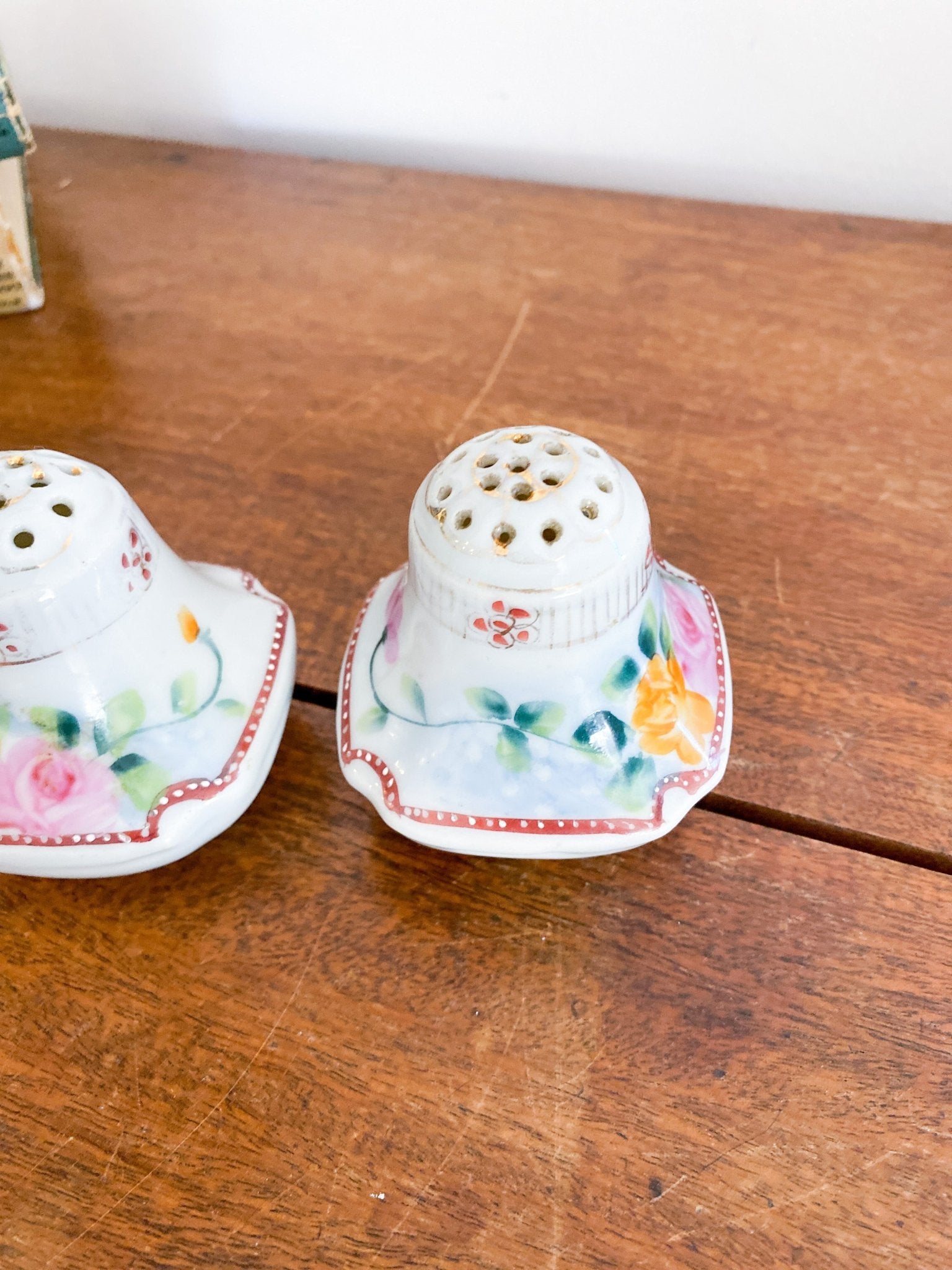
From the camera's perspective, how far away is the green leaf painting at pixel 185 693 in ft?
1.66

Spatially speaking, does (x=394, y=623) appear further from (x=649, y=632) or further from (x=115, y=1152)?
(x=115, y=1152)

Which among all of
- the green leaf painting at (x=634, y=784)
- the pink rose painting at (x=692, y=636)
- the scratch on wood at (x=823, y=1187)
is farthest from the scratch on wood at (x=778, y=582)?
the scratch on wood at (x=823, y=1187)

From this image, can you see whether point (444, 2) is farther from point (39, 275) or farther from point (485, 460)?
point (485, 460)

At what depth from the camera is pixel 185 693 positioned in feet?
1.67

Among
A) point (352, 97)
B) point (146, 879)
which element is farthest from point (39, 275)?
point (146, 879)

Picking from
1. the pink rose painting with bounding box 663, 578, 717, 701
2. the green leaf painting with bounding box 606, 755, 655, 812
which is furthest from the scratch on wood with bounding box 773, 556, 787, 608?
the green leaf painting with bounding box 606, 755, 655, 812

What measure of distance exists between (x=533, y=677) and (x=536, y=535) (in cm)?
7

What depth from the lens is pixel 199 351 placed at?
837 mm

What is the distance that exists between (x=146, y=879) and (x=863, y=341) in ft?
2.18

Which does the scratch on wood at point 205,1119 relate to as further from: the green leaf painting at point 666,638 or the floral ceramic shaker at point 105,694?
the green leaf painting at point 666,638

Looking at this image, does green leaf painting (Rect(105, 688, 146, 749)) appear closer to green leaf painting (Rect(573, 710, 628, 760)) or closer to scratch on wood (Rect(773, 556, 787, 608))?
green leaf painting (Rect(573, 710, 628, 760))

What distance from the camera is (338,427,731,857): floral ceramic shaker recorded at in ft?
1.45

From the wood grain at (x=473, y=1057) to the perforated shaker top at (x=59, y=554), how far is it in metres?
0.16

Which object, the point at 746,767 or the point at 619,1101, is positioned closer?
the point at 619,1101
